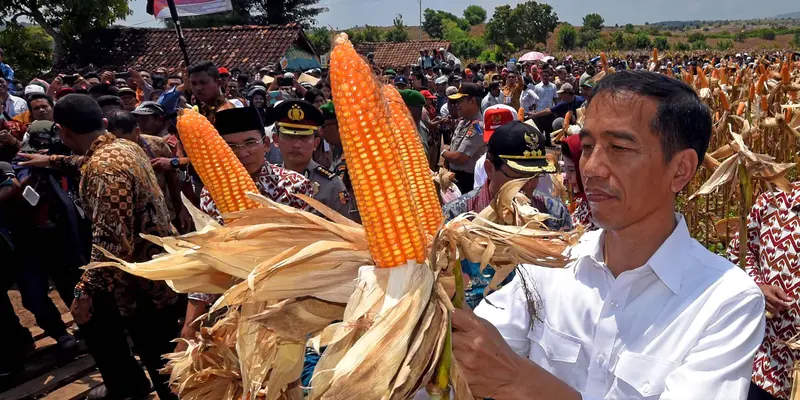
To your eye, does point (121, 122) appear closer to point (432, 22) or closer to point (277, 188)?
point (277, 188)

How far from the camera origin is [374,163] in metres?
1.33

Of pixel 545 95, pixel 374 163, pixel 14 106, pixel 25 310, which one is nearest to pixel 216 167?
pixel 374 163

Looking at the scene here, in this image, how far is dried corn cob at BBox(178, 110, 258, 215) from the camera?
2.31 meters

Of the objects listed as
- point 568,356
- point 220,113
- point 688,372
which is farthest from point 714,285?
point 220,113

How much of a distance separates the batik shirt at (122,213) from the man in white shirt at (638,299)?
2682 mm

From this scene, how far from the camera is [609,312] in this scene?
1.50 m

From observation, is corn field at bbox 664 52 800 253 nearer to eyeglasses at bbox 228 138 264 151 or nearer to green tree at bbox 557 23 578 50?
eyeglasses at bbox 228 138 264 151

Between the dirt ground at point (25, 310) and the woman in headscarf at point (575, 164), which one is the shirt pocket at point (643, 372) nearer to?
the woman in headscarf at point (575, 164)

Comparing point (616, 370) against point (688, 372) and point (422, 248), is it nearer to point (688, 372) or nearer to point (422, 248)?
point (688, 372)

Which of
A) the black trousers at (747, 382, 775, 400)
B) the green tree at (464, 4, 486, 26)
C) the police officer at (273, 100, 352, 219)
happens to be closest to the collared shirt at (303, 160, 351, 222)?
the police officer at (273, 100, 352, 219)

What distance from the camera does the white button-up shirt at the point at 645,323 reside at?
1.31 metres

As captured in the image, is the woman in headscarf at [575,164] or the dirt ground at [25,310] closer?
the woman in headscarf at [575,164]

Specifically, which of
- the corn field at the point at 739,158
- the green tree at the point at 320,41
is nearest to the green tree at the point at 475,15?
the green tree at the point at 320,41

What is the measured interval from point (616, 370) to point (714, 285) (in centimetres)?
31
